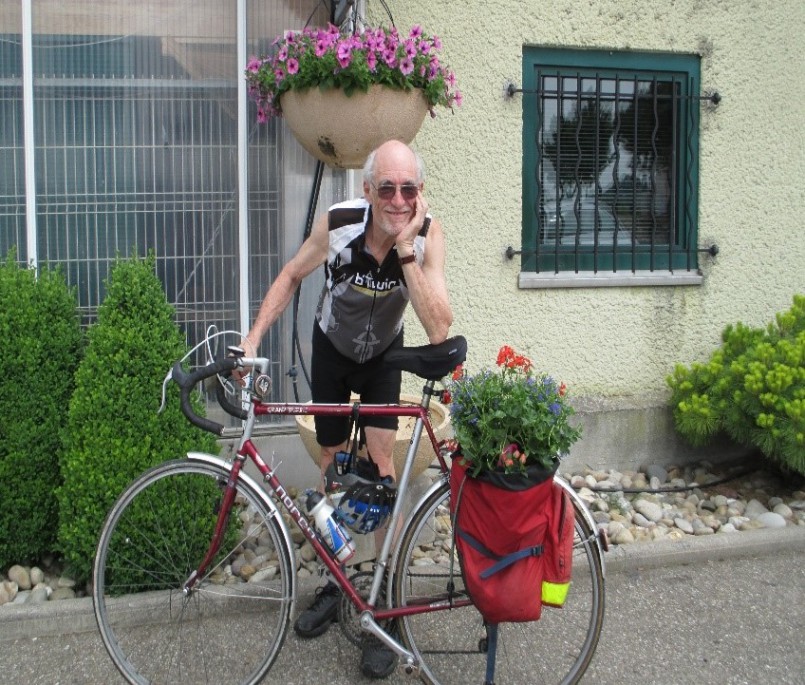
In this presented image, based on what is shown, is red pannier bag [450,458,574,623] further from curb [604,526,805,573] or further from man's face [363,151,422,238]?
curb [604,526,805,573]

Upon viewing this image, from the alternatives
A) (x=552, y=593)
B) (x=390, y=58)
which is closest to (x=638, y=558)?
(x=552, y=593)

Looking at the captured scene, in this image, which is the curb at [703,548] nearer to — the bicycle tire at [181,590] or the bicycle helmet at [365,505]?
the bicycle helmet at [365,505]

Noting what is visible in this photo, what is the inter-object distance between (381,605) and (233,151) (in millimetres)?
2533

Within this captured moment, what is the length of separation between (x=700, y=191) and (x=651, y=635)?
9.59ft

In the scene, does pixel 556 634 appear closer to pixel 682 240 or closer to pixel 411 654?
pixel 411 654

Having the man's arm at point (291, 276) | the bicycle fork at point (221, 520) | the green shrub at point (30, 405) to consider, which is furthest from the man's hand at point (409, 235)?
the green shrub at point (30, 405)

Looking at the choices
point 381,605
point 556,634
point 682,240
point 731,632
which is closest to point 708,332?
point 682,240

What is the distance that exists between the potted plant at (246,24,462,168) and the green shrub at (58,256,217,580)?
1.05 metres

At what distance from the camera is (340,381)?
11.4 ft

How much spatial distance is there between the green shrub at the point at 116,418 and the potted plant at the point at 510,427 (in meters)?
1.43

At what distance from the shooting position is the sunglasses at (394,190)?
2.89 metres

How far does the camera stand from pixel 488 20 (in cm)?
502

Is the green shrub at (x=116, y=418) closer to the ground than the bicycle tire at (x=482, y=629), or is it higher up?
higher up

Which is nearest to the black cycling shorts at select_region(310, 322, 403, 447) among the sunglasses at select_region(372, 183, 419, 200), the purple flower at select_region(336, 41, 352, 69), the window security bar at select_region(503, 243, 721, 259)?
the sunglasses at select_region(372, 183, 419, 200)
